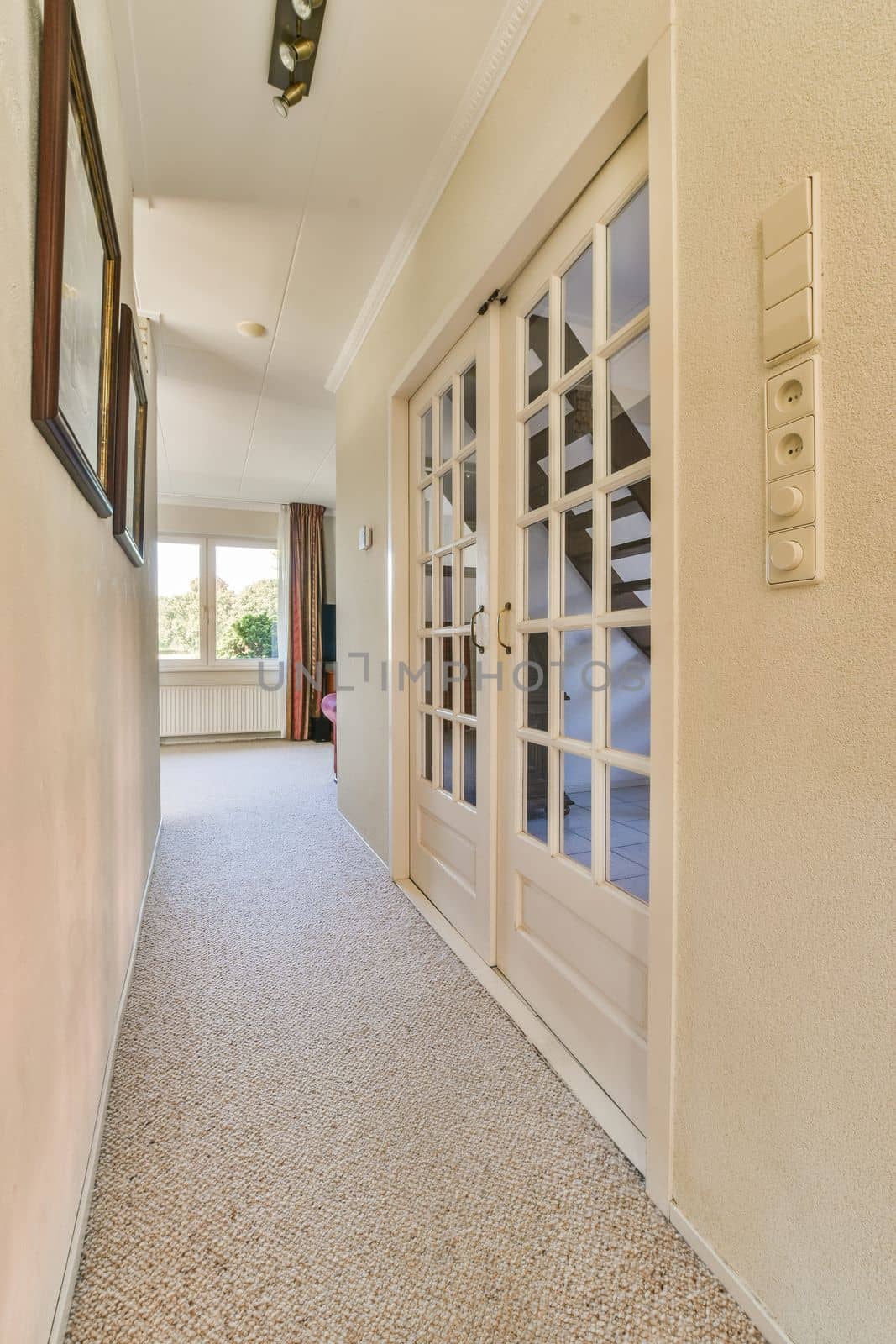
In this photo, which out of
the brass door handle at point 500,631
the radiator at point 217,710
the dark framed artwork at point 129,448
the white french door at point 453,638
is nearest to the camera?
the dark framed artwork at point 129,448

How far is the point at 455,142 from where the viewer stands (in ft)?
6.06

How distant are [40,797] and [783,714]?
1.00 metres

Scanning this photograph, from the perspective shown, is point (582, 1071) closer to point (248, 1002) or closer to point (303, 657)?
point (248, 1002)

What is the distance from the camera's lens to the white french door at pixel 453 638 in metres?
1.86

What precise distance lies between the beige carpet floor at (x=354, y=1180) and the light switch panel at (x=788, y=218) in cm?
150

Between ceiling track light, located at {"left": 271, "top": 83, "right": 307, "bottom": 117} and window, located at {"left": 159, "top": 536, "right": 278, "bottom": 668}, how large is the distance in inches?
201

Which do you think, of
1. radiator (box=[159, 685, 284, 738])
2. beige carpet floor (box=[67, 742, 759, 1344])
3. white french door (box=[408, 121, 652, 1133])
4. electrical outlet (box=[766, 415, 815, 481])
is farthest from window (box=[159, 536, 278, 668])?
electrical outlet (box=[766, 415, 815, 481])

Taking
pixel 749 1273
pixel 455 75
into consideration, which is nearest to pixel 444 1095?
pixel 749 1273

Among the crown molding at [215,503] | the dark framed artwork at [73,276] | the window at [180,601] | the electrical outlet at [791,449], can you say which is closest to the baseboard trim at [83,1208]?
the dark framed artwork at [73,276]

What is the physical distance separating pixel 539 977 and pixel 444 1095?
38 cm

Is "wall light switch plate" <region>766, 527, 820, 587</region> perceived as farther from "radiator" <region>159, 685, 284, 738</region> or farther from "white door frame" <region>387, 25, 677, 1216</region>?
"radiator" <region>159, 685, 284, 738</region>

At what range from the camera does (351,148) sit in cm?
192

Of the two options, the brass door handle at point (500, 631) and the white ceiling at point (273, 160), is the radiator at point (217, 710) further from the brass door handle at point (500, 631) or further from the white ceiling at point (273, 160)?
the brass door handle at point (500, 631)

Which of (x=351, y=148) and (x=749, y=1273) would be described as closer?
(x=749, y=1273)
